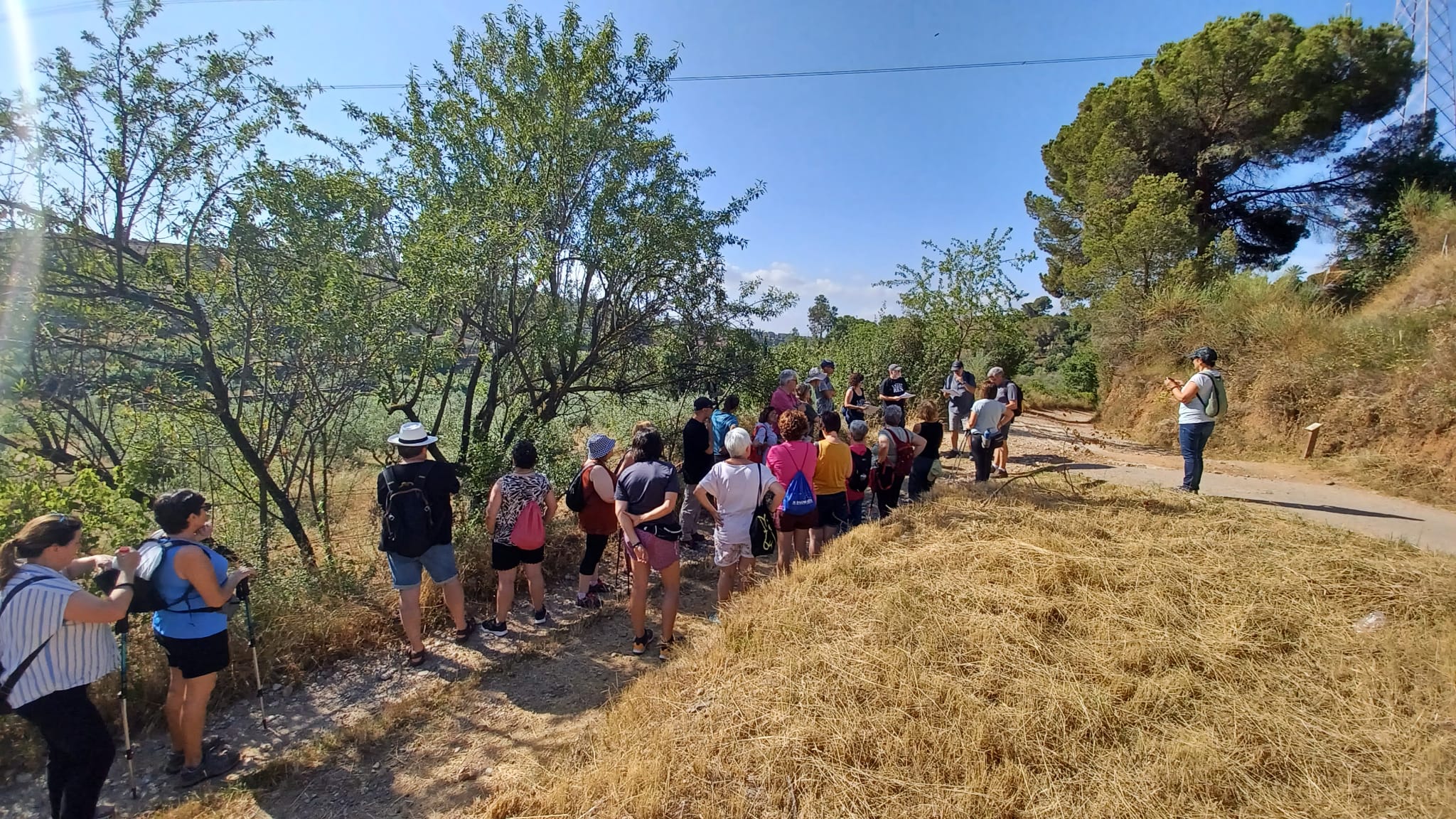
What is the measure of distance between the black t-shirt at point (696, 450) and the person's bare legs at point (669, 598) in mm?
1850

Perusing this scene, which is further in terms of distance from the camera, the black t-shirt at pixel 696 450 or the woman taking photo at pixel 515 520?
the black t-shirt at pixel 696 450

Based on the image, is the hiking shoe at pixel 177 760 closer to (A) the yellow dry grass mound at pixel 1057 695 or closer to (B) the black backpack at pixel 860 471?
(A) the yellow dry grass mound at pixel 1057 695

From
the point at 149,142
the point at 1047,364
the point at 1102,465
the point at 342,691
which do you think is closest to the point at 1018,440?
the point at 1102,465

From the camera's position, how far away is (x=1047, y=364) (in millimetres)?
28516

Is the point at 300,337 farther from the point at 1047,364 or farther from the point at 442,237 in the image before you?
the point at 1047,364

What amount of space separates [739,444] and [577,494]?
1.57m

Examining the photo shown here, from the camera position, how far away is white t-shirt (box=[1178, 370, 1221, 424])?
5977 millimetres

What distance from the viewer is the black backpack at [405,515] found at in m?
4.14

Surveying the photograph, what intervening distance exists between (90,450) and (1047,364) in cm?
3181

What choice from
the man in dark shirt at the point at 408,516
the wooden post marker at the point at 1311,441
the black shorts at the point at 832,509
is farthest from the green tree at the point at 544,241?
the wooden post marker at the point at 1311,441

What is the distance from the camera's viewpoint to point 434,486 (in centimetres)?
422

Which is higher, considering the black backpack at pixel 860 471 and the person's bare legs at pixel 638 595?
the black backpack at pixel 860 471

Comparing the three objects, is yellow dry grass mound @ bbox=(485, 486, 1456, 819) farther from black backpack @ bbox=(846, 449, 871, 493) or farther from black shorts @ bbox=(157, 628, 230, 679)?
black shorts @ bbox=(157, 628, 230, 679)

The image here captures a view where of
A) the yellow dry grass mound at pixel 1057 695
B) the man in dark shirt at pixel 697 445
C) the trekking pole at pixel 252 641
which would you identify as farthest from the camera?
the man in dark shirt at pixel 697 445
